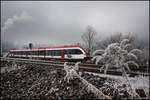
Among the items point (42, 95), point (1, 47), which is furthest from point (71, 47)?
point (42, 95)

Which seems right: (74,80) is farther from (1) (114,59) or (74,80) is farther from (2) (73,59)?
(2) (73,59)

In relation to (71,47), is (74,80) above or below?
below

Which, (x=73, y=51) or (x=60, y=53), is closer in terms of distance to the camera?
(x=73, y=51)

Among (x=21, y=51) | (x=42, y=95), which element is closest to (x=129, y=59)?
(x=42, y=95)

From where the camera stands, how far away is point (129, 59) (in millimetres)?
2223

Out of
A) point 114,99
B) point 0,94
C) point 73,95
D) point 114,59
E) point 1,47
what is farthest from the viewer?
point 1,47

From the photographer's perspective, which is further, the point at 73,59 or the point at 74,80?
the point at 73,59

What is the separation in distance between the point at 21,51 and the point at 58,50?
10.9 metres

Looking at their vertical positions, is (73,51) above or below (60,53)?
above

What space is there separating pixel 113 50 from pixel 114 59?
0.70 feet

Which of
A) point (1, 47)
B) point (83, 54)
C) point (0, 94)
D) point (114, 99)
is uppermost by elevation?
point (1, 47)

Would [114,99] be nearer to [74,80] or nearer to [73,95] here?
[73,95]

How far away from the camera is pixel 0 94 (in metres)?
4.50

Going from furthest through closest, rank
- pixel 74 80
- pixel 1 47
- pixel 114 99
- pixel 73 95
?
pixel 1 47 < pixel 74 80 < pixel 73 95 < pixel 114 99
